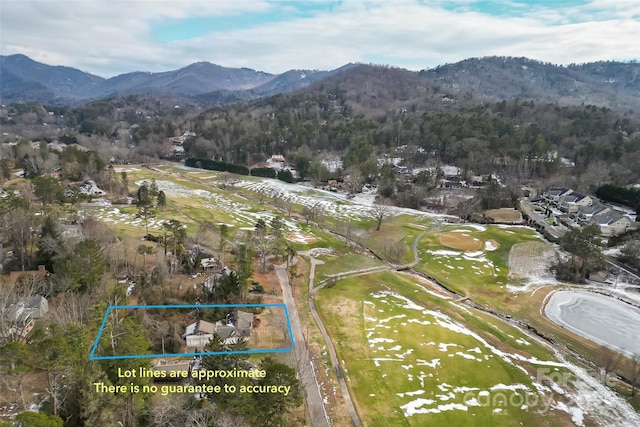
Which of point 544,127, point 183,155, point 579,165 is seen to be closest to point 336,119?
point 183,155

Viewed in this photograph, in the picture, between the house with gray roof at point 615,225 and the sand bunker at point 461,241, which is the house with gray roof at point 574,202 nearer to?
the house with gray roof at point 615,225

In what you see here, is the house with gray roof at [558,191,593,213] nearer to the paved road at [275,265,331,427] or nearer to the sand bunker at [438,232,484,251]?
the sand bunker at [438,232,484,251]

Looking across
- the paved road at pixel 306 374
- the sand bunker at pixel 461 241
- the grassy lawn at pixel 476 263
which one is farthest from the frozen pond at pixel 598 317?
the paved road at pixel 306 374

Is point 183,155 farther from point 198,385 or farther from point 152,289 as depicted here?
point 198,385

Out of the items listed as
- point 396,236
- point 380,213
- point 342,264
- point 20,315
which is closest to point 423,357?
point 342,264

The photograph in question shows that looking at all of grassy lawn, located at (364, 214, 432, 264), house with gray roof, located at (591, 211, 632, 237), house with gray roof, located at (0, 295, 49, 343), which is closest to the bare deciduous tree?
grassy lawn, located at (364, 214, 432, 264)

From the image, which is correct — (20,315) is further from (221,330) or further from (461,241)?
(461,241)

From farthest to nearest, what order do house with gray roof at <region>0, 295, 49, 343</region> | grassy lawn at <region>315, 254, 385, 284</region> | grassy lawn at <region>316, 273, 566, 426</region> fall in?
1. grassy lawn at <region>315, 254, 385, 284</region>
2. grassy lawn at <region>316, 273, 566, 426</region>
3. house with gray roof at <region>0, 295, 49, 343</region>

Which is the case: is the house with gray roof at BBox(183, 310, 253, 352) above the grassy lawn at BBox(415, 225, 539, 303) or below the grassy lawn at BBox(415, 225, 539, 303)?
above
